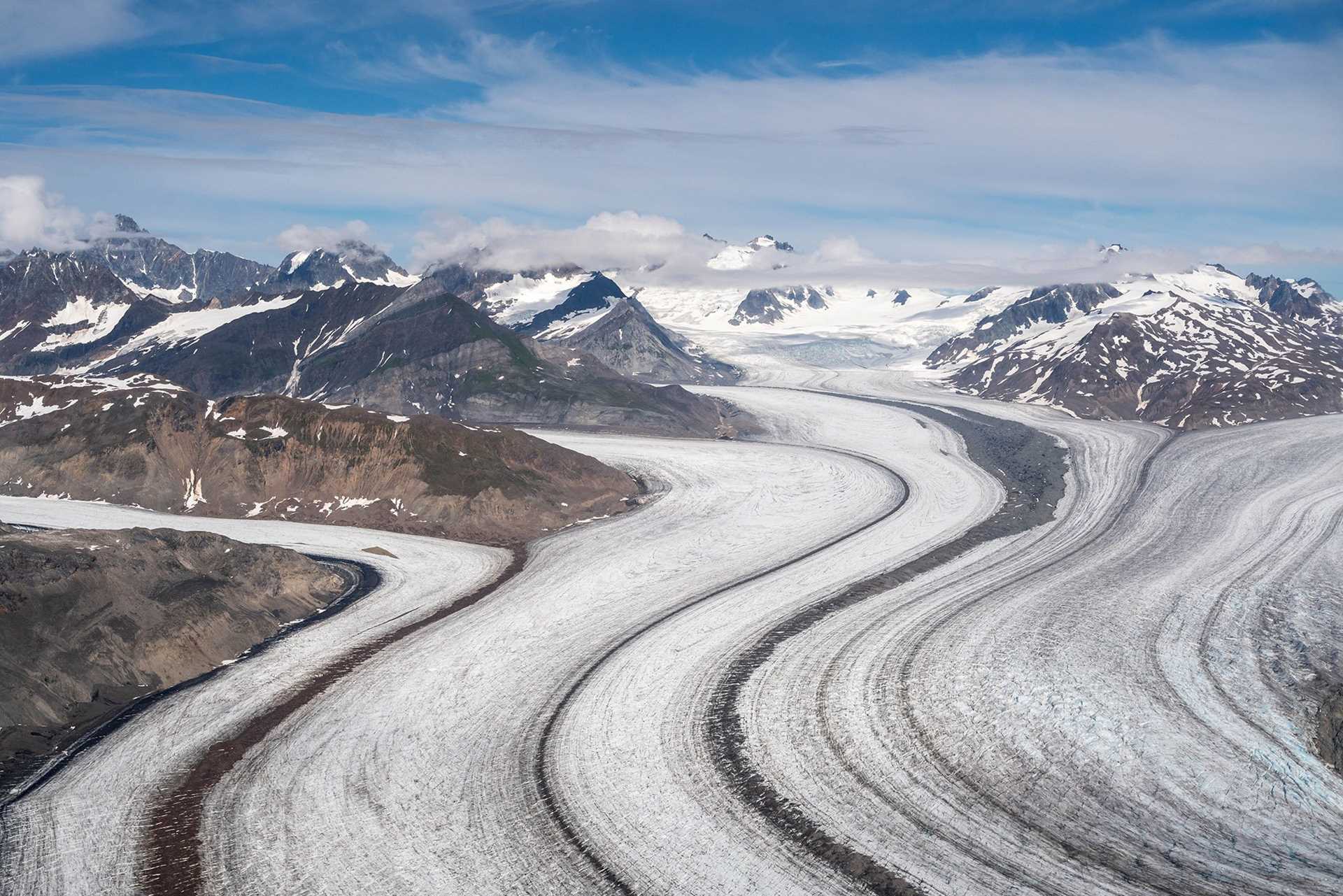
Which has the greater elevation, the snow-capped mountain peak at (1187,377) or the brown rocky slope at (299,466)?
the snow-capped mountain peak at (1187,377)

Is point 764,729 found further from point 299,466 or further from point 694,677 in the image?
point 299,466

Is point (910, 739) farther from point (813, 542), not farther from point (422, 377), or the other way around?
point (422, 377)

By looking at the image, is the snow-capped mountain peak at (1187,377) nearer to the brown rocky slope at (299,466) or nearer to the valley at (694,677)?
the valley at (694,677)

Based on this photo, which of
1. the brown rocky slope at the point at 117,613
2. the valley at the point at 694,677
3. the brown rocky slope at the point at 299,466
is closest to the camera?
the valley at the point at 694,677

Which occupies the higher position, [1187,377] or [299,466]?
[1187,377]

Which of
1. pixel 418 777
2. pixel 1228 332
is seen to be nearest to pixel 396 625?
pixel 418 777

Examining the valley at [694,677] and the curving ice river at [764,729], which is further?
the valley at [694,677]

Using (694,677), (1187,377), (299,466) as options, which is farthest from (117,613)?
(1187,377)

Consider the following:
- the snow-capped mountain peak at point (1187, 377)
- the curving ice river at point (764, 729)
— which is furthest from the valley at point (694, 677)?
the snow-capped mountain peak at point (1187, 377)

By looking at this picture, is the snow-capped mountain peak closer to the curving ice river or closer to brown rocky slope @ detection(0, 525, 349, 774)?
the curving ice river
